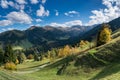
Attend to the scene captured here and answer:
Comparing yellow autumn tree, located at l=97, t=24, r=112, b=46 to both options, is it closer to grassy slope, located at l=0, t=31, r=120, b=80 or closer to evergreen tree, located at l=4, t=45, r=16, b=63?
grassy slope, located at l=0, t=31, r=120, b=80

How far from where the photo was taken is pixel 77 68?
72500 millimetres

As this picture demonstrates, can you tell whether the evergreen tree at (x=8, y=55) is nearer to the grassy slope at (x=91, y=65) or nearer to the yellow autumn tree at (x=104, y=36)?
the grassy slope at (x=91, y=65)

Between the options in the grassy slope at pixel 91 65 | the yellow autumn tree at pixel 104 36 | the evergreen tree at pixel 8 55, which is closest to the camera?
the grassy slope at pixel 91 65

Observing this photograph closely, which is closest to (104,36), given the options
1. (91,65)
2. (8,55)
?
(91,65)

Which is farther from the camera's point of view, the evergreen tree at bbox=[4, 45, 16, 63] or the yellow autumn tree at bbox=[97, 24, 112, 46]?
the evergreen tree at bbox=[4, 45, 16, 63]

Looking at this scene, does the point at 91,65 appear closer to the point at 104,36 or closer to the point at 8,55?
the point at 104,36

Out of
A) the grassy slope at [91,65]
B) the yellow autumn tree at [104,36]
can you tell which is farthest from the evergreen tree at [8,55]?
the yellow autumn tree at [104,36]

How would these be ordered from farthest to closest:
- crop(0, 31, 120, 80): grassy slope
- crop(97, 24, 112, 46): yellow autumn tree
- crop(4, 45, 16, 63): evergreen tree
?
crop(4, 45, 16, 63): evergreen tree, crop(97, 24, 112, 46): yellow autumn tree, crop(0, 31, 120, 80): grassy slope

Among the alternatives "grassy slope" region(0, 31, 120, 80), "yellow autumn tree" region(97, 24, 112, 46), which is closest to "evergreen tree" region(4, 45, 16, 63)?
"grassy slope" region(0, 31, 120, 80)

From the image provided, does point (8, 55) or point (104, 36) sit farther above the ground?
point (104, 36)

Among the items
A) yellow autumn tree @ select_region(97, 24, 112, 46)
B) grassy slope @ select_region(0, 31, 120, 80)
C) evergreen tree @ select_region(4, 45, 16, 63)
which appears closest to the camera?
grassy slope @ select_region(0, 31, 120, 80)

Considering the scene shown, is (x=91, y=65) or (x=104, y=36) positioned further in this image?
(x=104, y=36)

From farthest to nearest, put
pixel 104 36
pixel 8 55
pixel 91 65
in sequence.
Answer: pixel 8 55, pixel 104 36, pixel 91 65

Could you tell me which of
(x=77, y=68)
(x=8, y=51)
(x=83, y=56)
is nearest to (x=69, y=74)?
(x=77, y=68)
